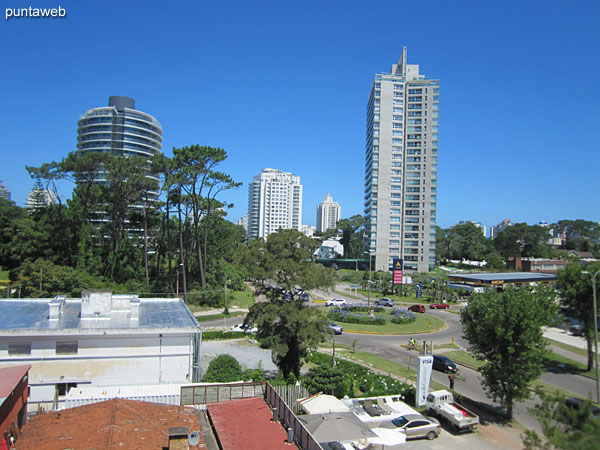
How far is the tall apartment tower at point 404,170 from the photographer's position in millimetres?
89500

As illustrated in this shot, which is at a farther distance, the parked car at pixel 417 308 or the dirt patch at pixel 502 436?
the parked car at pixel 417 308

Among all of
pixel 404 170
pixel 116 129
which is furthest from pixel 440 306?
pixel 116 129

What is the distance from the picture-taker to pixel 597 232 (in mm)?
150250

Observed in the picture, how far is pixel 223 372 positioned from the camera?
20.5 m

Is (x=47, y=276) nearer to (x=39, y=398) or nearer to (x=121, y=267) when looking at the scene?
(x=121, y=267)

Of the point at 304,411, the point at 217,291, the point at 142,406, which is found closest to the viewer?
the point at 142,406

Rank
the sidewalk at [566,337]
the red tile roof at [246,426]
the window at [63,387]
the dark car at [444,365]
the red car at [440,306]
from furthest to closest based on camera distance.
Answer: the red car at [440,306]
the sidewalk at [566,337]
the dark car at [444,365]
the window at [63,387]
the red tile roof at [246,426]

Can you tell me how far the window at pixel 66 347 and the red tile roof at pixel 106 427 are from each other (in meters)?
5.00

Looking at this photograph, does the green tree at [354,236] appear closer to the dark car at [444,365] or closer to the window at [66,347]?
the dark car at [444,365]

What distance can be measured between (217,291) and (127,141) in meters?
63.9

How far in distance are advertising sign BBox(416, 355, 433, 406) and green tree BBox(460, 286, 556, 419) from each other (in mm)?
2282

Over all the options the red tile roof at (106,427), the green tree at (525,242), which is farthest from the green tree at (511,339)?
the green tree at (525,242)

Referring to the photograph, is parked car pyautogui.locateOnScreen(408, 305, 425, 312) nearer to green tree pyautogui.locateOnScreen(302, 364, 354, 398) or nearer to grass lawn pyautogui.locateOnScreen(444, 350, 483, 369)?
grass lawn pyautogui.locateOnScreen(444, 350, 483, 369)

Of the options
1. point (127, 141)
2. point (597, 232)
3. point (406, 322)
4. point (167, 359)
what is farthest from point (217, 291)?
point (597, 232)
